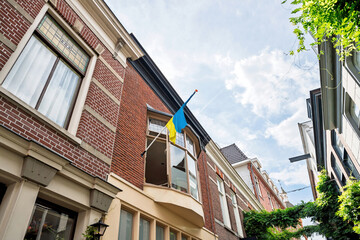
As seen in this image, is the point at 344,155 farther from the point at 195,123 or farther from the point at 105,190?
the point at 105,190

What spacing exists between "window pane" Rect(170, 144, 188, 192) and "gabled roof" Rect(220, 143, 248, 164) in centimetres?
1721

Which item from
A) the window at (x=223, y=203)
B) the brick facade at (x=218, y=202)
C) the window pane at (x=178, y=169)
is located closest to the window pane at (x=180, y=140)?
the window pane at (x=178, y=169)

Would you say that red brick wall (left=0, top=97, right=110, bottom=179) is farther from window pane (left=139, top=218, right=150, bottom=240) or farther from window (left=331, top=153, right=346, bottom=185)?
window (left=331, top=153, right=346, bottom=185)

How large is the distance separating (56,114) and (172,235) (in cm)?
520

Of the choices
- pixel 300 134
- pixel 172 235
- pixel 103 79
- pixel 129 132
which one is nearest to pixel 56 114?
pixel 103 79

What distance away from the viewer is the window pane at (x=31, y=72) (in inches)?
171

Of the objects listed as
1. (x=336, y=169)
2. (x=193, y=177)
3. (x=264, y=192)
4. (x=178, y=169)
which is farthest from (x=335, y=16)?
(x=264, y=192)

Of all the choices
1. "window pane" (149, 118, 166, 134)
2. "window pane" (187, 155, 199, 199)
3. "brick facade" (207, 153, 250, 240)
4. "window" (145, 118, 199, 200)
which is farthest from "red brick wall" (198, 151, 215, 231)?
"window pane" (149, 118, 166, 134)

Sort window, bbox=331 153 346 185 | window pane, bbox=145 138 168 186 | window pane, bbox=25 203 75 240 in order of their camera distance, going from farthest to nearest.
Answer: window, bbox=331 153 346 185, window pane, bbox=145 138 168 186, window pane, bbox=25 203 75 240

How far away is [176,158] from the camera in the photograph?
8.64 metres

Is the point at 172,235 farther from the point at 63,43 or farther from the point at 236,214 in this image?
the point at 236,214

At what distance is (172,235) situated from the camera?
7.41 m

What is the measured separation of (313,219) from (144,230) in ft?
34.5

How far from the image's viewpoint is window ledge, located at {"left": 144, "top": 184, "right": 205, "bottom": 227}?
6988 millimetres
